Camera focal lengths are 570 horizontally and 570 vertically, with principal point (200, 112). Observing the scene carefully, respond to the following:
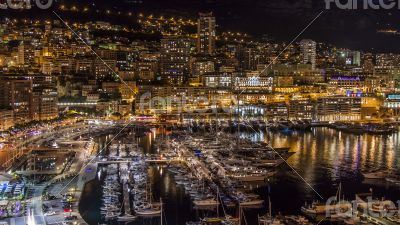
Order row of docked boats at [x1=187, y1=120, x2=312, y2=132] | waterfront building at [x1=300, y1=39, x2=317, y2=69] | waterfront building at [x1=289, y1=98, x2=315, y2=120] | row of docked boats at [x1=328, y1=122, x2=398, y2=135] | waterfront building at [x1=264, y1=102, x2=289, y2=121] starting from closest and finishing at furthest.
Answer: row of docked boats at [x1=187, y1=120, x2=312, y2=132], row of docked boats at [x1=328, y1=122, x2=398, y2=135], waterfront building at [x1=264, y1=102, x2=289, y2=121], waterfront building at [x1=289, y1=98, x2=315, y2=120], waterfront building at [x1=300, y1=39, x2=317, y2=69]

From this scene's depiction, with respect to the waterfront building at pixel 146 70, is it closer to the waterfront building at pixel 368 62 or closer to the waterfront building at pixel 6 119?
the waterfront building at pixel 6 119

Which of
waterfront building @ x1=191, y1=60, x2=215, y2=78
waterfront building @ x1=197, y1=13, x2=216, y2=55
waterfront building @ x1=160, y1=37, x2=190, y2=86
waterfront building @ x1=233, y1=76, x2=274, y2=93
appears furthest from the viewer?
waterfront building @ x1=197, y1=13, x2=216, y2=55

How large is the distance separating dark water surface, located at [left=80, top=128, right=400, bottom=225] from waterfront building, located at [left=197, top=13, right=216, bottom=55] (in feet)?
54.2

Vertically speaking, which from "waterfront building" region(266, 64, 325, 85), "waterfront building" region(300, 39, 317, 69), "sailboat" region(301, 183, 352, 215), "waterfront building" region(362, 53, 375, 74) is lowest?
"sailboat" region(301, 183, 352, 215)

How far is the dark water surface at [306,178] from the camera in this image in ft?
31.1

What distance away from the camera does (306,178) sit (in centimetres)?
1188

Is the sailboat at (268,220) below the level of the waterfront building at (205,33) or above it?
below

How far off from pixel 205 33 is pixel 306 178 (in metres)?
23.4

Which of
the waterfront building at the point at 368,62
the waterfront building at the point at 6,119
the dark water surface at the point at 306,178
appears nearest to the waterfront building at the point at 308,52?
the waterfront building at the point at 368,62

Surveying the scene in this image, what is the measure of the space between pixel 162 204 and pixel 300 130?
12312 millimetres

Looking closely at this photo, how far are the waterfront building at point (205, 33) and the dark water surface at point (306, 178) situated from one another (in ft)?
54.2

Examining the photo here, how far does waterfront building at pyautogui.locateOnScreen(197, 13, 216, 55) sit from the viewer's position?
3409 cm

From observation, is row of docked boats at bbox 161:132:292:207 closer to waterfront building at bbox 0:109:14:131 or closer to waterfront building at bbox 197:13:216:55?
waterfront building at bbox 0:109:14:131

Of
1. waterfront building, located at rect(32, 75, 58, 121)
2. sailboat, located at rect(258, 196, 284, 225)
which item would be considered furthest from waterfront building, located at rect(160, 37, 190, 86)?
sailboat, located at rect(258, 196, 284, 225)
